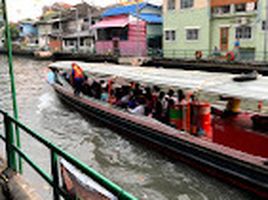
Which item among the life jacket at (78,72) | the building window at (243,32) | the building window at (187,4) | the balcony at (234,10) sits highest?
the building window at (187,4)

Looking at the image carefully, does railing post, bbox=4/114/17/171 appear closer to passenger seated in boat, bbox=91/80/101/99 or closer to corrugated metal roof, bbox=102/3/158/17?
passenger seated in boat, bbox=91/80/101/99

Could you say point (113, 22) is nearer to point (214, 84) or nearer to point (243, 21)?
point (243, 21)

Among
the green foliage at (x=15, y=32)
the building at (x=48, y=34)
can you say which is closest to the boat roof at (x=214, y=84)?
the building at (x=48, y=34)

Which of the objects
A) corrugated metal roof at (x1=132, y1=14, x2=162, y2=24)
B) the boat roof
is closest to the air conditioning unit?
corrugated metal roof at (x1=132, y1=14, x2=162, y2=24)

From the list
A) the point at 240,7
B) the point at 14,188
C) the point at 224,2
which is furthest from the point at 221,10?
the point at 14,188

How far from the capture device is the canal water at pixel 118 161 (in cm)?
749

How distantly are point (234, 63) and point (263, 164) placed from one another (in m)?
17.4

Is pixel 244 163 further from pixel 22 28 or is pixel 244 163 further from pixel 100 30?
pixel 22 28

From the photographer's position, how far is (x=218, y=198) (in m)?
7.18

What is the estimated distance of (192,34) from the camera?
95.9 ft

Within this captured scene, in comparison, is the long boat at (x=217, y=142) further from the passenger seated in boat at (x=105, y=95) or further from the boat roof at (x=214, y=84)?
the passenger seated in boat at (x=105, y=95)

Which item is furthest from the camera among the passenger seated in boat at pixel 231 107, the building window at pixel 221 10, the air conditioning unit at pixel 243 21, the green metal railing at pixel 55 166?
the building window at pixel 221 10

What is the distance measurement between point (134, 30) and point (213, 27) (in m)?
9.81

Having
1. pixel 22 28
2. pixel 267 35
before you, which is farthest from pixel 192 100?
pixel 22 28
